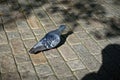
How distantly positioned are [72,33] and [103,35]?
744 millimetres

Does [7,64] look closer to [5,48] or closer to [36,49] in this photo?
[5,48]

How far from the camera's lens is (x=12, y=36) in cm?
503

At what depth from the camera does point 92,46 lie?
16.7 ft

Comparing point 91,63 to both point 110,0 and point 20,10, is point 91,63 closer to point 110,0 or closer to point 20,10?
point 20,10

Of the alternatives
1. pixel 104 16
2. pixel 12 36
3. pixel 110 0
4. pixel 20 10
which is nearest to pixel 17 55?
pixel 12 36

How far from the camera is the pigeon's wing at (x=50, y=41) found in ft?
15.0

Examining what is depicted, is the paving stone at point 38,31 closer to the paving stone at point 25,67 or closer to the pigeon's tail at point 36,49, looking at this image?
the pigeon's tail at point 36,49

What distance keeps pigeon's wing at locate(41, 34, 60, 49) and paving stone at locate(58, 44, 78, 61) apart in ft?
0.73

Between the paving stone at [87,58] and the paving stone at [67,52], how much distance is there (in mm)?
117

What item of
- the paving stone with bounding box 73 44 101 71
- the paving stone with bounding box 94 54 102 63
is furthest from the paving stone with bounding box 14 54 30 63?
the paving stone with bounding box 94 54 102 63

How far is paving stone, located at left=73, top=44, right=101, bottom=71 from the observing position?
4512mm

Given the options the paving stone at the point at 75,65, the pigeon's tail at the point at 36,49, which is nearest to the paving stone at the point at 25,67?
the pigeon's tail at the point at 36,49

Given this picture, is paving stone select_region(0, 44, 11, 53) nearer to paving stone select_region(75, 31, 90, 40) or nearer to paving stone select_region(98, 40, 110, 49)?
paving stone select_region(75, 31, 90, 40)

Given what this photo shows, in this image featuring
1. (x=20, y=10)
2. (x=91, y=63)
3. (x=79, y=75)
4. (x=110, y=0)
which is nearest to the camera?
(x=79, y=75)
